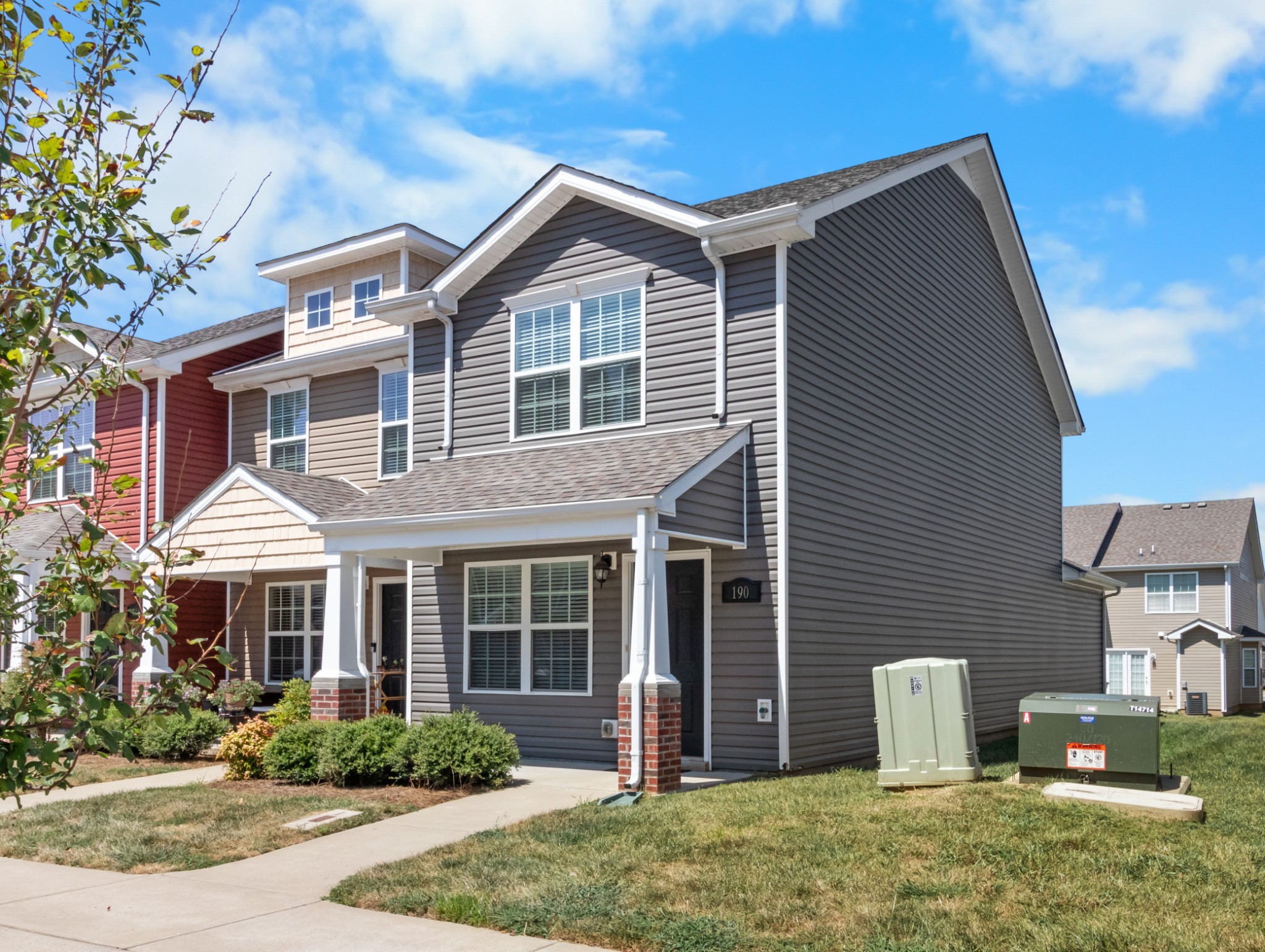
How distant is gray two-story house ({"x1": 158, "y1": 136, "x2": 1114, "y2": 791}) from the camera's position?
13094 mm

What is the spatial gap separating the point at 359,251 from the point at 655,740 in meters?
11.5

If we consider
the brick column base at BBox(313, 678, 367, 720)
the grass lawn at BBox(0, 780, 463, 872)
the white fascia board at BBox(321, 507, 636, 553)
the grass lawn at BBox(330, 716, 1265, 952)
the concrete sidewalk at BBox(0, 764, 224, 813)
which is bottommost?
the concrete sidewalk at BBox(0, 764, 224, 813)

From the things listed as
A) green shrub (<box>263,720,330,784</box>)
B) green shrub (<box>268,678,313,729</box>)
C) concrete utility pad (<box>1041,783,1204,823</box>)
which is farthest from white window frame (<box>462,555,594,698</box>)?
→ concrete utility pad (<box>1041,783,1204,823</box>)

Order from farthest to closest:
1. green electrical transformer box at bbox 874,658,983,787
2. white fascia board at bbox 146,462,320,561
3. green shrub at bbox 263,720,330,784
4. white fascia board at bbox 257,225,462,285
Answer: white fascia board at bbox 257,225,462,285
white fascia board at bbox 146,462,320,561
green shrub at bbox 263,720,330,784
green electrical transformer box at bbox 874,658,983,787

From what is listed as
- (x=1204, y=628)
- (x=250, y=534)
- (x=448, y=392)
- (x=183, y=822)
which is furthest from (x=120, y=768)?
(x=1204, y=628)

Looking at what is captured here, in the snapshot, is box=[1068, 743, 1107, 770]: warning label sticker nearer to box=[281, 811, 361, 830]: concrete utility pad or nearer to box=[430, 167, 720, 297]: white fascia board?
box=[281, 811, 361, 830]: concrete utility pad

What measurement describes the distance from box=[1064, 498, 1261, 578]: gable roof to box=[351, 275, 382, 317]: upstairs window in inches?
1123

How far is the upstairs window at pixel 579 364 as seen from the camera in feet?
47.6

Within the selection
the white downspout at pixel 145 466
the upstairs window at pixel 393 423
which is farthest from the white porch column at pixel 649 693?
the white downspout at pixel 145 466

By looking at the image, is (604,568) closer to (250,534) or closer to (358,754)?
(358,754)

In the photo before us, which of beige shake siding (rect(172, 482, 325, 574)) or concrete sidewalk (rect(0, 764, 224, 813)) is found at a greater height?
beige shake siding (rect(172, 482, 325, 574))

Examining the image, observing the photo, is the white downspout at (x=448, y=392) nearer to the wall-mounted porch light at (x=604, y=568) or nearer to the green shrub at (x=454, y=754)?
the wall-mounted porch light at (x=604, y=568)

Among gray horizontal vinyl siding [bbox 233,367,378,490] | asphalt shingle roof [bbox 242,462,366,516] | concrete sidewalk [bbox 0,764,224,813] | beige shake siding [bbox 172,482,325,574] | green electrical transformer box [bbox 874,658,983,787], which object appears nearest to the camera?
green electrical transformer box [bbox 874,658,983,787]

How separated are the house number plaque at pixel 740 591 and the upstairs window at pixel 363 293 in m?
9.29
